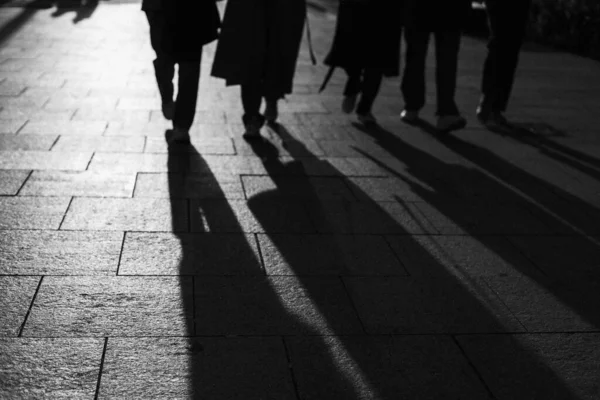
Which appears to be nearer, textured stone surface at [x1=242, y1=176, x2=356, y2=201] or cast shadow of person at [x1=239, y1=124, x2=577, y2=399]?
cast shadow of person at [x1=239, y1=124, x2=577, y2=399]

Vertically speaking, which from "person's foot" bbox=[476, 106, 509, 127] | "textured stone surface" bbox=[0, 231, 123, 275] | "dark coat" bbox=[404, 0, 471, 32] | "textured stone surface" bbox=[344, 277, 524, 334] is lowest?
"person's foot" bbox=[476, 106, 509, 127]

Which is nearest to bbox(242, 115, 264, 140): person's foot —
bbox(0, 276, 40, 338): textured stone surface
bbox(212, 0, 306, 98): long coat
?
bbox(212, 0, 306, 98): long coat

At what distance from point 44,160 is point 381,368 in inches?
132

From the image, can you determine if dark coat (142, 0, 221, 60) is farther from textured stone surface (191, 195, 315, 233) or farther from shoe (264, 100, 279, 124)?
textured stone surface (191, 195, 315, 233)

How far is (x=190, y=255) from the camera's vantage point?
171 inches

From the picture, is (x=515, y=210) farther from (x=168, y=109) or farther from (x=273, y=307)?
(x=168, y=109)

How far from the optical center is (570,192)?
5.88 meters

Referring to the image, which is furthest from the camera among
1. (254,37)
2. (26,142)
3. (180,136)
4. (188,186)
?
(254,37)

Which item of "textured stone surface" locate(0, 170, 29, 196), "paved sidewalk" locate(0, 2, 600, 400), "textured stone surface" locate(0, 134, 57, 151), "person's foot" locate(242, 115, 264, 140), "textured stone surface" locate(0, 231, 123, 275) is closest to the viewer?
"paved sidewalk" locate(0, 2, 600, 400)

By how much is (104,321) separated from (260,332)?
0.61 metres

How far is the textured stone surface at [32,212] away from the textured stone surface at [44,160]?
701mm

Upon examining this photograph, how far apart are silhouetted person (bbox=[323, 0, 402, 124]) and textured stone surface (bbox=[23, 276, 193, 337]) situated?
3914 mm

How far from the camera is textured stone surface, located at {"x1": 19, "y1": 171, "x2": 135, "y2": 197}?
5242mm

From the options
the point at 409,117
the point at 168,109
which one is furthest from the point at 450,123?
the point at 168,109
